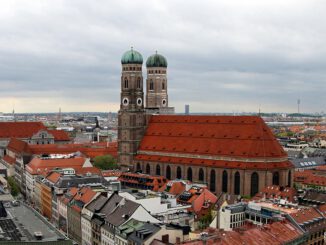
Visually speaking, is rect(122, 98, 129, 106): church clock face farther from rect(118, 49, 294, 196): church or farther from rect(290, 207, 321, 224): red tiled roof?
rect(290, 207, 321, 224): red tiled roof

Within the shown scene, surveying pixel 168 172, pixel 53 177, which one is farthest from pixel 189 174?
pixel 53 177

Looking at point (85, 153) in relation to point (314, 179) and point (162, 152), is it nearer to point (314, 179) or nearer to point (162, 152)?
point (162, 152)

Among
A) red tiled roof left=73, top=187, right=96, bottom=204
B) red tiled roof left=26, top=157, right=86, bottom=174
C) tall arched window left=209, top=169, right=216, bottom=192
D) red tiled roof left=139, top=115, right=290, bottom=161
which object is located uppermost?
red tiled roof left=139, top=115, right=290, bottom=161

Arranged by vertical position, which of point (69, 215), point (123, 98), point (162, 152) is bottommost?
point (69, 215)

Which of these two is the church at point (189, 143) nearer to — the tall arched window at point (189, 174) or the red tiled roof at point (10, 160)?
the tall arched window at point (189, 174)

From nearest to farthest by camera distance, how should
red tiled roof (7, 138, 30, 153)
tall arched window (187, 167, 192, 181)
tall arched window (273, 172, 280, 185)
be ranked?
tall arched window (273, 172, 280, 185) < tall arched window (187, 167, 192, 181) < red tiled roof (7, 138, 30, 153)

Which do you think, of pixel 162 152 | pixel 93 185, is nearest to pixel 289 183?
pixel 162 152

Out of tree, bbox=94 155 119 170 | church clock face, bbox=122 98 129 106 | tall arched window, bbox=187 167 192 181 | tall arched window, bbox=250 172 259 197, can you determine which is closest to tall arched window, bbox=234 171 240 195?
tall arched window, bbox=250 172 259 197
